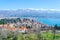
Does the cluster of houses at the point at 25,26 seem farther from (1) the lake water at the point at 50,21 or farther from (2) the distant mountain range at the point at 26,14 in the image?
(2) the distant mountain range at the point at 26,14

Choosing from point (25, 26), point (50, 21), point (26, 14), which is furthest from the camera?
point (25, 26)

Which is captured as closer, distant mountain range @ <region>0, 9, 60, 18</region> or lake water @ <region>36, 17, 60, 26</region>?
lake water @ <region>36, 17, 60, 26</region>

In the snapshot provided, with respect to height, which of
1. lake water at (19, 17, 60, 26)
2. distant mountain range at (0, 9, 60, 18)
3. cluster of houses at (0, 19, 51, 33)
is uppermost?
distant mountain range at (0, 9, 60, 18)

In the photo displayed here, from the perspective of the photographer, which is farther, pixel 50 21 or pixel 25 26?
pixel 25 26

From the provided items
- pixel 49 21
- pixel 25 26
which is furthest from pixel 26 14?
pixel 49 21

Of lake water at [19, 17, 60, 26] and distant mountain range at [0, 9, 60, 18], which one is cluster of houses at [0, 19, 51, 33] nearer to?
lake water at [19, 17, 60, 26]

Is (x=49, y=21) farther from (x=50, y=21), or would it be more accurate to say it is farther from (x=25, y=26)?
(x=25, y=26)

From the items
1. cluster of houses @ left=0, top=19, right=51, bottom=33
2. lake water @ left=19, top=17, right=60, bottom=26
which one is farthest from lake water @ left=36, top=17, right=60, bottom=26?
cluster of houses @ left=0, top=19, right=51, bottom=33

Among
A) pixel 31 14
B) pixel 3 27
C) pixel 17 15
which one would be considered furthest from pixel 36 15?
pixel 3 27

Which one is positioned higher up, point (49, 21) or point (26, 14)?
point (26, 14)
